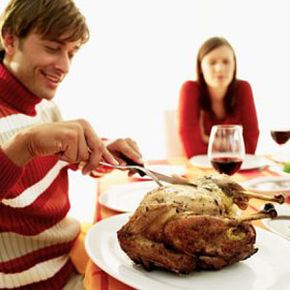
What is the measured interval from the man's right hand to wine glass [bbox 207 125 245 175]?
454 millimetres

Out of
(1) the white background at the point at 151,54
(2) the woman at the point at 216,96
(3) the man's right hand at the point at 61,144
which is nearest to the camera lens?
(3) the man's right hand at the point at 61,144

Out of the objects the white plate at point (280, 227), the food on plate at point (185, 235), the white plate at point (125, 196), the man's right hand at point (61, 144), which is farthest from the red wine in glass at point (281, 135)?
the food on plate at point (185, 235)

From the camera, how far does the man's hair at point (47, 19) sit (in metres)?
1.29

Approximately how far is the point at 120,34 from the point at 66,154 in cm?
282

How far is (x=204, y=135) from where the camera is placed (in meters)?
2.54

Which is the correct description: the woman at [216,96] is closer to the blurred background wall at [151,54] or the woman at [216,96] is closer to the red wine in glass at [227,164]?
the blurred background wall at [151,54]

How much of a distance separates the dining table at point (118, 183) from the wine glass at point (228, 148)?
0.06 meters

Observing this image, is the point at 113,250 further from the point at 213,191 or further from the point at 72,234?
the point at 72,234

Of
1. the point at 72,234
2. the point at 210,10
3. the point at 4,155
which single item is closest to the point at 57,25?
the point at 4,155

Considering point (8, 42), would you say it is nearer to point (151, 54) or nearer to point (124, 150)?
point (124, 150)

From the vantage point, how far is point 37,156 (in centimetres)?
113

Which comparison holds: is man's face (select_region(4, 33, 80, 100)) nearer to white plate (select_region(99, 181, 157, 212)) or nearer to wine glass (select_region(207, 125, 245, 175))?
white plate (select_region(99, 181, 157, 212))

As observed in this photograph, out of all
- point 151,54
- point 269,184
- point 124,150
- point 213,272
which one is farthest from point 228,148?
point 151,54

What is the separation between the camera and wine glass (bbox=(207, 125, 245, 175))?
4.37ft
